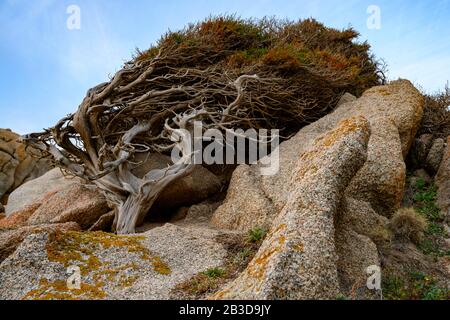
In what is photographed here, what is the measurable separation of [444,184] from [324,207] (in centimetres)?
698

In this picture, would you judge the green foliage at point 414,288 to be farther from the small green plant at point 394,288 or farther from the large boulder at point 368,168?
Result: the large boulder at point 368,168

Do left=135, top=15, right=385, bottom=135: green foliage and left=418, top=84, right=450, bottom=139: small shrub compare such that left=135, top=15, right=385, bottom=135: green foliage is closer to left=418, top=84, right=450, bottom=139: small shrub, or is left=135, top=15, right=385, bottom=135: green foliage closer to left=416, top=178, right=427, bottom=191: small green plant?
left=418, top=84, right=450, bottom=139: small shrub

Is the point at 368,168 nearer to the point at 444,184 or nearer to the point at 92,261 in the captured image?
the point at 444,184

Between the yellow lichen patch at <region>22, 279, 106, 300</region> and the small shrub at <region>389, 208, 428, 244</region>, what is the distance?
18.9ft

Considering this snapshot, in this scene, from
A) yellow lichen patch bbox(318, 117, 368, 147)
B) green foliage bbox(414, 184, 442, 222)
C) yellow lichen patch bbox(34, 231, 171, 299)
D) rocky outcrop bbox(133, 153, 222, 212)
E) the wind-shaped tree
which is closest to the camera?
yellow lichen patch bbox(34, 231, 171, 299)

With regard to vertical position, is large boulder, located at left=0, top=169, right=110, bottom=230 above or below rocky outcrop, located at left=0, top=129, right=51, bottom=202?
below

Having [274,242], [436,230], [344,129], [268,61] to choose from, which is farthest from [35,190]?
[436,230]

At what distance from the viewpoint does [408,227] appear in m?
8.41

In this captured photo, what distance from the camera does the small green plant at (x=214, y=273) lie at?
251 inches

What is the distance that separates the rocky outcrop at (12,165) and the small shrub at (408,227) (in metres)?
21.8

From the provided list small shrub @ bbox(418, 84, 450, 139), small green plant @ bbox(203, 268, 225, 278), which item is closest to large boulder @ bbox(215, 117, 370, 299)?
small green plant @ bbox(203, 268, 225, 278)

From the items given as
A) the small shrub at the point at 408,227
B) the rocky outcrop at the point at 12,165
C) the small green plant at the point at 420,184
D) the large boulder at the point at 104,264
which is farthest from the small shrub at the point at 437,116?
the rocky outcrop at the point at 12,165

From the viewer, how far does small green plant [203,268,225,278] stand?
6384mm

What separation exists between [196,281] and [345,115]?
332 inches
